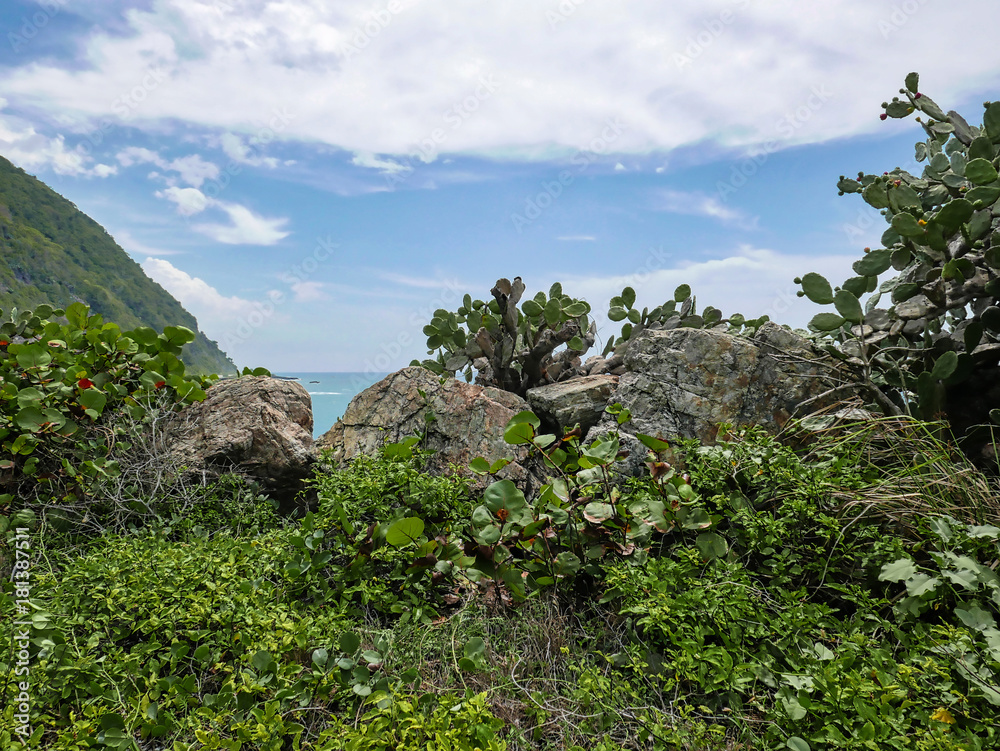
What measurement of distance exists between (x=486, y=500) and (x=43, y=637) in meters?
1.89

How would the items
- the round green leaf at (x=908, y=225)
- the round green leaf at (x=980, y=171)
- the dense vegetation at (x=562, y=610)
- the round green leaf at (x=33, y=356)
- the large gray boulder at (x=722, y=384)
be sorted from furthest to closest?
the round green leaf at (x=33, y=356), the large gray boulder at (x=722, y=384), the round green leaf at (x=908, y=225), the round green leaf at (x=980, y=171), the dense vegetation at (x=562, y=610)

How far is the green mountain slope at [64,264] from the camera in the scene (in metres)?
38.1

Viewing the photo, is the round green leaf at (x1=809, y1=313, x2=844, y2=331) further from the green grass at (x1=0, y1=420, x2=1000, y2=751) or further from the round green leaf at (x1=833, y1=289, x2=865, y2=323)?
the green grass at (x1=0, y1=420, x2=1000, y2=751)

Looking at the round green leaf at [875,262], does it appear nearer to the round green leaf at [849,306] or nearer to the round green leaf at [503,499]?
the round green leaf at [849,306]

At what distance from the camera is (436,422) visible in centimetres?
402

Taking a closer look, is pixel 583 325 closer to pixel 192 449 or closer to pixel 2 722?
pixel 192 449

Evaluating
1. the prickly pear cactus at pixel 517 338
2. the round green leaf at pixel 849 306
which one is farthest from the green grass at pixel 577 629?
the prickly pear cactus at pixel 517 338

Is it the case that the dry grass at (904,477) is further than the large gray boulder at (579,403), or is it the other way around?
the large gray boulder at (579,403)

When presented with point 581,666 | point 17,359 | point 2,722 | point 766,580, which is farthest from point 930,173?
point 17,359

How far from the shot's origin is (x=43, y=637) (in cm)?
230

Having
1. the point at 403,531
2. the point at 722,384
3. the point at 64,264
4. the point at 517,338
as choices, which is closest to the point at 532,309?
the point at 517,338

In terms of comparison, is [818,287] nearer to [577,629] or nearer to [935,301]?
[935,301]

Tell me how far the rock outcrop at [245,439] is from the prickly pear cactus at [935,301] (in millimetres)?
3798

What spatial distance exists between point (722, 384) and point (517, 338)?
204cm
